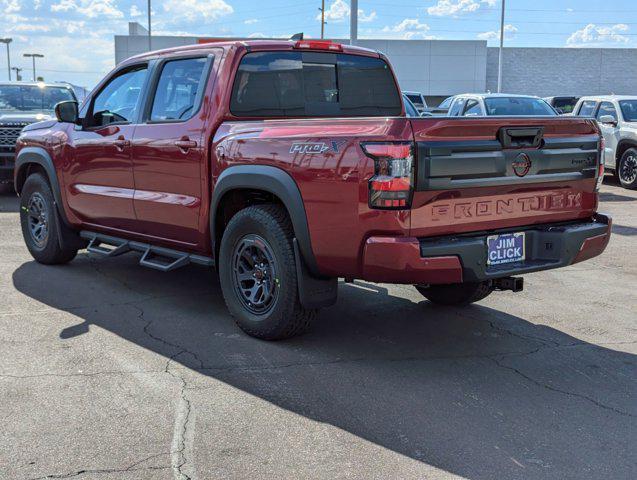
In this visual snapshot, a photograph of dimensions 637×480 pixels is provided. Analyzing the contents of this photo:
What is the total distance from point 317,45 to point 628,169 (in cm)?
1125

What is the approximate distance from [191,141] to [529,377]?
110 inches

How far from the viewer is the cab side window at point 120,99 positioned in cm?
614

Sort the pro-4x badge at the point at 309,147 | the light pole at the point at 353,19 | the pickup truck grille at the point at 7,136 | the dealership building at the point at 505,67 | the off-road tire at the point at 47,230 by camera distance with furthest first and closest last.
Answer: the dealership building at the point at 505,67 < the light pole at the point at 353,19 < the pickup truck grille at the point at 7,136 < the off-road tire at the point at 47,230 < the pro-4x badge at the point at 309,147

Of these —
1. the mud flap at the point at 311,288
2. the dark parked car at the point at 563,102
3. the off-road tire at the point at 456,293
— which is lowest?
the off-road tire at the point at 456,293

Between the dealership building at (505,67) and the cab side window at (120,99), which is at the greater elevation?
the dealership building at (505,67)

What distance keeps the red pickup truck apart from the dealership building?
4352 cm

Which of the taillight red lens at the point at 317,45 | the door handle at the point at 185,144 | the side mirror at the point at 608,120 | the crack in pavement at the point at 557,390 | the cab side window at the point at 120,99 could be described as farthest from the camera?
the side mirror at the point at 608,120

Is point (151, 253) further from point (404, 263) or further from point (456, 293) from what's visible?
point (404, 263)

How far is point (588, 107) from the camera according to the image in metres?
16.4

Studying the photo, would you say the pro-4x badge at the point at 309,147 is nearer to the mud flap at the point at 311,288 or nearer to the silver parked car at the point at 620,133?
the mud flap at the point at 311,288

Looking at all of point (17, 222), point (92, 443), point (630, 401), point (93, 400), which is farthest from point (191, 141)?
point (17, 222)

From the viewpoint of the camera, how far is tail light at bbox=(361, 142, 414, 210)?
405 centimetres

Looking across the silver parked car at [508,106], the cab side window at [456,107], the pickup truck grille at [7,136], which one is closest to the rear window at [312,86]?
the silver parked car at [508,106]

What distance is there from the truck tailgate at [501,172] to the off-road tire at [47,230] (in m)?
4.24
